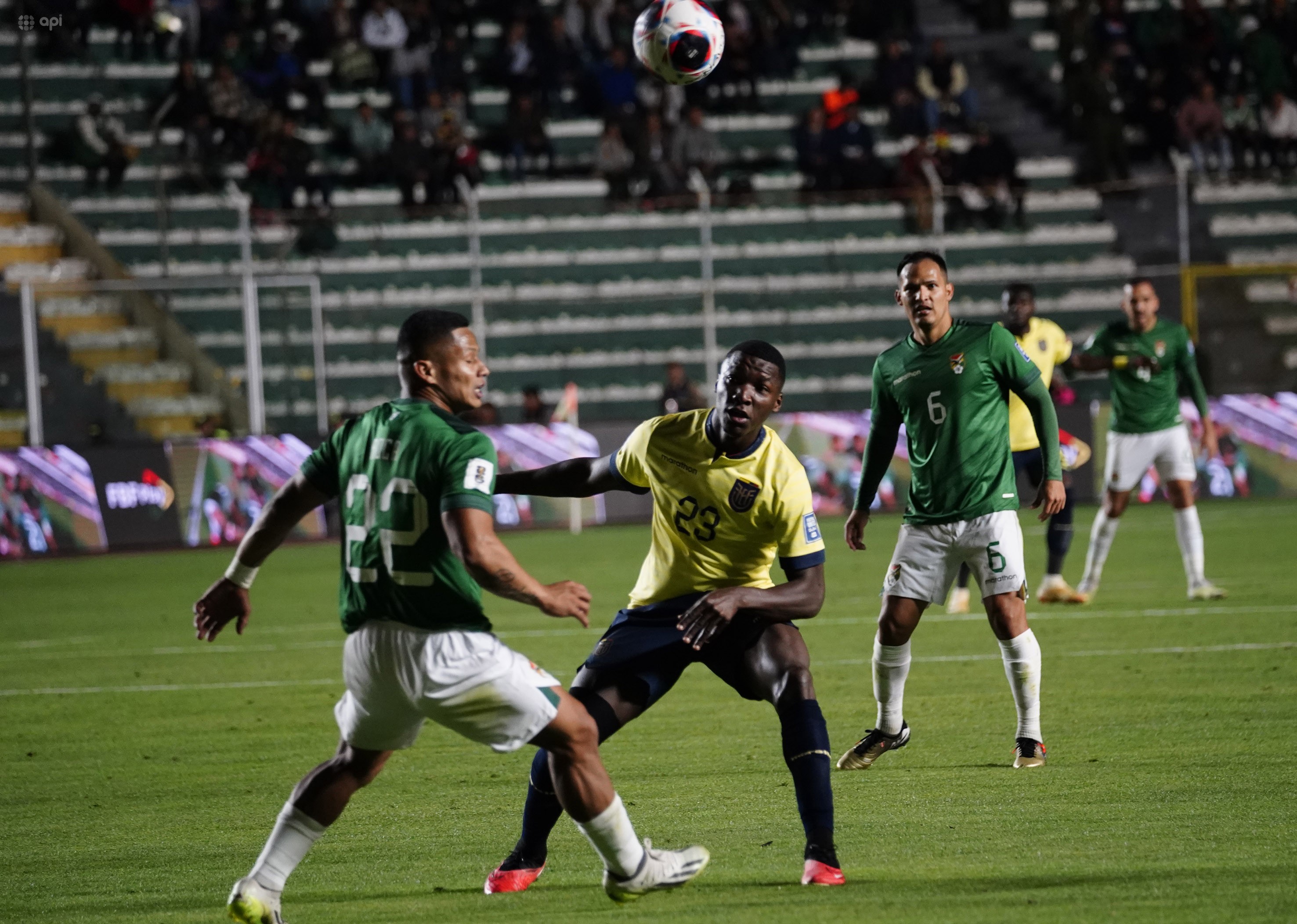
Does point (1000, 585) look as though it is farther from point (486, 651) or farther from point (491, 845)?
point (486, 651)

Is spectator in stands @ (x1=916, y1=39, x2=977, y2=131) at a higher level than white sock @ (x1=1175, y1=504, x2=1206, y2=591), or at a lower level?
higher

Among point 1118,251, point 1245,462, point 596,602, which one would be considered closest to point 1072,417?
point 1245,462

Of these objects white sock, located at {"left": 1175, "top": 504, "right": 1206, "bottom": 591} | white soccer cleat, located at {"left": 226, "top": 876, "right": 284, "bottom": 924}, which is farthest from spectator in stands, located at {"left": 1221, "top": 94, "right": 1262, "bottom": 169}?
white soccer cleat, located at {"left": 226, "top": 876, "right": 284, "bottom": 924}

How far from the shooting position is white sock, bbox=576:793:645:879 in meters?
5.07

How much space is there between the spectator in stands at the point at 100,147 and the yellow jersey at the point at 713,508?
21.0m

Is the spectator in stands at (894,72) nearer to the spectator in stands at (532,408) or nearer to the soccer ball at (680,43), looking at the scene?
the spectator in stands at (532,408)

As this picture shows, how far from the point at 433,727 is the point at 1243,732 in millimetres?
4160

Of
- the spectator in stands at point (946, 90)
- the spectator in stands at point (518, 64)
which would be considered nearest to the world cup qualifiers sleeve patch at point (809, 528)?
the spectator in stands at point (946, 90)

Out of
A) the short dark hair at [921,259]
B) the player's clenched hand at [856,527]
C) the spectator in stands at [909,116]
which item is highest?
the spectator in stands at [909,116]

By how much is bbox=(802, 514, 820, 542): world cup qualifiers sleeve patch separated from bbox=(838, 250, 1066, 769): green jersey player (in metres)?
1.66

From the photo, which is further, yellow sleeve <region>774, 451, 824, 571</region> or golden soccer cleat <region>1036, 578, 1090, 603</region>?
golden soccer cleat <region>1036, 578, 1090, 603</region>

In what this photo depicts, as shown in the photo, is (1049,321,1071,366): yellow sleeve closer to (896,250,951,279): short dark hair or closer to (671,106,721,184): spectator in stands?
(896,250,951,279): short dark hair

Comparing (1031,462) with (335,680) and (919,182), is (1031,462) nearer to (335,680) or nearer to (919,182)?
(335,680)

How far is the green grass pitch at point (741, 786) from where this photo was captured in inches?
213
